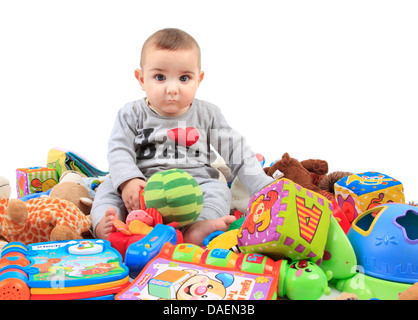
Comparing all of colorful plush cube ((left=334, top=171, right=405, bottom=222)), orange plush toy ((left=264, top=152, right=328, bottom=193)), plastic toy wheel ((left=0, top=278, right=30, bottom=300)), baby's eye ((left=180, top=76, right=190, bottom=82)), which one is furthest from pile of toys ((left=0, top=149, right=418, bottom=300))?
orange plush toy ((left=264, top=152, right=328, bottom=193))

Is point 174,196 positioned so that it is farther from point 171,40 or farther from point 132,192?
point 171,40

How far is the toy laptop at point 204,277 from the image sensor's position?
1128 mm

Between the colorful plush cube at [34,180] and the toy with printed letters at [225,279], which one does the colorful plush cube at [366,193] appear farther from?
the colorful plush cube at [34,180]

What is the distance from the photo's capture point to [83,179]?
2.25m

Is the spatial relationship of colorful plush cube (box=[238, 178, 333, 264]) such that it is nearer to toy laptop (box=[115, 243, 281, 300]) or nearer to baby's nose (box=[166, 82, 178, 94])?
toy laptop (box=[115, 243, 281, 300])

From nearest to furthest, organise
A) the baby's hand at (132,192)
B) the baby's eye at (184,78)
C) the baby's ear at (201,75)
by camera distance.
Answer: the baby's hand at (132,192) < the baby's eye at (184,78) < the baby's ear at (201,75)

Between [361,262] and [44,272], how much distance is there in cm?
85

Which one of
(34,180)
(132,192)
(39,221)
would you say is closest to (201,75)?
(132,192)

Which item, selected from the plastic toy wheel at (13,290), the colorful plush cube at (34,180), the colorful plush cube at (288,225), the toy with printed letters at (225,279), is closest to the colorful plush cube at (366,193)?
the colorful plush cube at (288,225)

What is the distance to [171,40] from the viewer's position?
179cm

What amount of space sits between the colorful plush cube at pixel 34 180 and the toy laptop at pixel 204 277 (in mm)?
1142

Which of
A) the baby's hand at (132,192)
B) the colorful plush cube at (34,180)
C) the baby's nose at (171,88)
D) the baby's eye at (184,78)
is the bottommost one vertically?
the colorful plush cube at (34,180)

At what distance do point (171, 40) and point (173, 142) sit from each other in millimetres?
400
